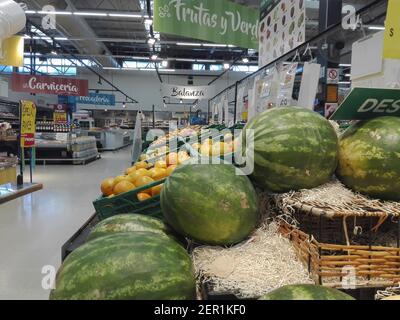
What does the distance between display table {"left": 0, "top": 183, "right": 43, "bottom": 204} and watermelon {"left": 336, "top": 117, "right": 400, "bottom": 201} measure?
21.7 ft

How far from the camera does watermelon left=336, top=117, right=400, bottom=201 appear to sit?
3.79ft

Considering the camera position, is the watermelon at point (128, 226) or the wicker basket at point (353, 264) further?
the watermelon at point (128, 226)

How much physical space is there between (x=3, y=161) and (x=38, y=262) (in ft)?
16.3

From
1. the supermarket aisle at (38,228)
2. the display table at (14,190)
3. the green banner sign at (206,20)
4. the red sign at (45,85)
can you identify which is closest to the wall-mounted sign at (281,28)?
the green banner sign at (206,20)

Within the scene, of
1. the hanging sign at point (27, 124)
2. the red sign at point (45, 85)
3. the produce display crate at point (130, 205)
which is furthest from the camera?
the red sign at point (45, 85)

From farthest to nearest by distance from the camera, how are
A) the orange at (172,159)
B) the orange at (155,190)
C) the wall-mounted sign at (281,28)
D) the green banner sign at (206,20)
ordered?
the green banner sign at (206,20) < the wall-mounted sign at (281,28) < the orange at (172,159) < the orange at (155,190)

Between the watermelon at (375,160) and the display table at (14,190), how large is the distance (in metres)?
6.62

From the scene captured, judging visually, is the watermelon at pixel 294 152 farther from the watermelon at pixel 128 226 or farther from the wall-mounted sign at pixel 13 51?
the wall-mounted sign at pixel 13 51

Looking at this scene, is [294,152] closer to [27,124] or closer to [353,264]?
[353,264]

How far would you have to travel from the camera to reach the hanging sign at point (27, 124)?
7.55 metres

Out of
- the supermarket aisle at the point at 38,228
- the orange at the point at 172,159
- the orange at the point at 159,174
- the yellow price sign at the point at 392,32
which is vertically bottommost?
the supermarket aisle at the point at 38,228

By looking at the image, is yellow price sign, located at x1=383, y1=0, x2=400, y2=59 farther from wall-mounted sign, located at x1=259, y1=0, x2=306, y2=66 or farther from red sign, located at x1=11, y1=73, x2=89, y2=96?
red sign, located at x1=11, y1=73, x2=89, y2=96

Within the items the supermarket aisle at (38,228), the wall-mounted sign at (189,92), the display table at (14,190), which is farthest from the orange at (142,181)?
the wall-mounted sign at (189,92)

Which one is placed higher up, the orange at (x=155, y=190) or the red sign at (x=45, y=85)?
the red sign at (x=45, y=85)
